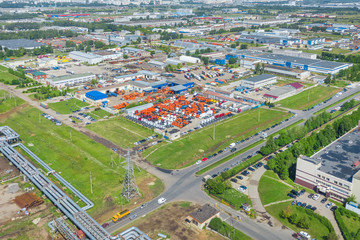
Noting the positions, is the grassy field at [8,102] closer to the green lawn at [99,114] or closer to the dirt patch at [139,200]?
the green lawn at [99,114]

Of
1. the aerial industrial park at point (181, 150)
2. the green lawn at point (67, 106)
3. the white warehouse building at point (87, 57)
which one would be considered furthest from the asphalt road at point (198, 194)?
the white warehouse building at point (87, 57)

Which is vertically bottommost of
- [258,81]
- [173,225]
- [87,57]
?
[173,225]

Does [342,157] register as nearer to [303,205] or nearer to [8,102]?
[303,205]

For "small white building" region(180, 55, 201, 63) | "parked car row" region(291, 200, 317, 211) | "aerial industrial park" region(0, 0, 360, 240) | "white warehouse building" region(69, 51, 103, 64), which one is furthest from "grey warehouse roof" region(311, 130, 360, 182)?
"white warehouse building" region(69, 51, 103, 64)

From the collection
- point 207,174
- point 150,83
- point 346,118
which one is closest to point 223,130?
point 207,174

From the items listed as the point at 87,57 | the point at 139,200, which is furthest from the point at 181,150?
the point at 87,57

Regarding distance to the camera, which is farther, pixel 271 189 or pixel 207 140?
pixel 207 140
